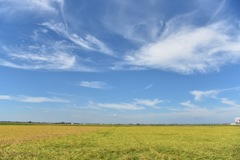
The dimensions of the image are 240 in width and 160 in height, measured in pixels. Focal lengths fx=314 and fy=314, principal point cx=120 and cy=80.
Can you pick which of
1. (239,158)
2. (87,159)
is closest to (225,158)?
(239,158)

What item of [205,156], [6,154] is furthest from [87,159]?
[205,156]

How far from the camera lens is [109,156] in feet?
67.7

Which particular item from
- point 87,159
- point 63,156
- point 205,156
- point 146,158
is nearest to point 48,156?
point 63,156

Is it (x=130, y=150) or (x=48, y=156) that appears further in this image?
(x=130, y=150)

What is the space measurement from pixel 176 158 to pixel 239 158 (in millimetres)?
4069

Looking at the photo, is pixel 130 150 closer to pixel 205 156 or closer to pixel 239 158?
pixel 205 156

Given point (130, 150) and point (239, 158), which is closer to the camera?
point (239, 158)

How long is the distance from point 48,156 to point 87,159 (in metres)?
2.69

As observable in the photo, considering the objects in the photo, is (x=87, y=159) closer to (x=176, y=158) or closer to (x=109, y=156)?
(x=109, y=156)

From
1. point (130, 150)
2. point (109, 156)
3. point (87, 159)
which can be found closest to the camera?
point (87, 159)

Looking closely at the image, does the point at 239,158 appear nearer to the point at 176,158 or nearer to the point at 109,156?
the point at 176,158

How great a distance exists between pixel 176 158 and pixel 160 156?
1.14 meters

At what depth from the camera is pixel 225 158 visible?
20.2 m

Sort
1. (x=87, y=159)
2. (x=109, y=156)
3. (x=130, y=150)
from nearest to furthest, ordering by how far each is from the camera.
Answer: (x=87, y=159) → (x=109, y=156) → (x=130, y=150)
